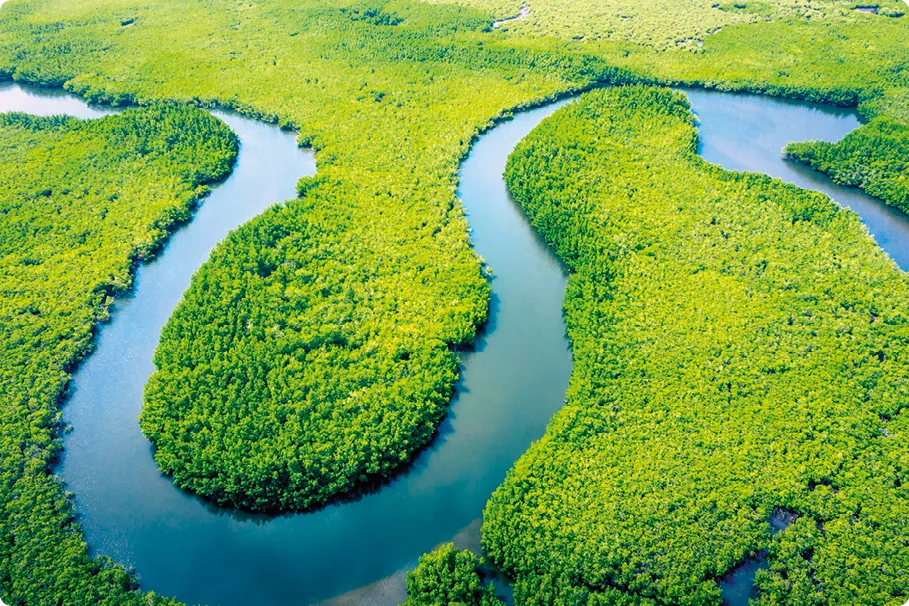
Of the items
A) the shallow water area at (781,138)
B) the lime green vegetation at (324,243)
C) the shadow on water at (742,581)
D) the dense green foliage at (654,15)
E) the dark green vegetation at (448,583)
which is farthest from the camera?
the dense green foliage at (654,15)

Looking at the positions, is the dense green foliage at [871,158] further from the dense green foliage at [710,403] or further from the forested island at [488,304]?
the dense green foliage at [710,403]

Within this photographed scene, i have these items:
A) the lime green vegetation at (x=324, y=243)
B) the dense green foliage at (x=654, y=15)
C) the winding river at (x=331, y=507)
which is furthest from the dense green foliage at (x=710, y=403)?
the dense green foliage at (x=654, y=15)

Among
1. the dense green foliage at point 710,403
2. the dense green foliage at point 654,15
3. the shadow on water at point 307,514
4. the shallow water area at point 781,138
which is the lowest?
the shadow on water at point 307,514

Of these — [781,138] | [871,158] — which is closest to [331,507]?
[871,158]

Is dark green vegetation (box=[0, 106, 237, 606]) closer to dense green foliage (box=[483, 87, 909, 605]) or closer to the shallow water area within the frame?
dense green foliage (box=[483, 87, 909, 605])

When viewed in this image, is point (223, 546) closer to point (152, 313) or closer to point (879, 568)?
point (152, 313)

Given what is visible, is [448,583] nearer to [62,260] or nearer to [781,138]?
[62,260]
